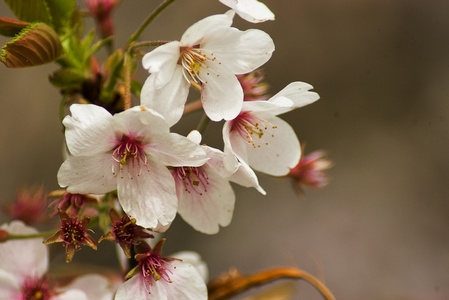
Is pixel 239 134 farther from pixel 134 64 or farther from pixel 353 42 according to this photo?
pixel 353 42

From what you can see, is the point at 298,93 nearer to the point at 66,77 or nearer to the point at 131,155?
the point at 131,155

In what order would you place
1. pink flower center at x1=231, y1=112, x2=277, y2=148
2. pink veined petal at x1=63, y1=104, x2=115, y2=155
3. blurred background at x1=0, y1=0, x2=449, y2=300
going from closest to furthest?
pink veined petal at x1=63, y1=104, x2=115, y2=155 < pink flower center at x1=231, y1=112, x2=277, y2=148 < blurred background at x1=0, y1=0, x2=449, y2=300

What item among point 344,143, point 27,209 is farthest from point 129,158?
point 344,143

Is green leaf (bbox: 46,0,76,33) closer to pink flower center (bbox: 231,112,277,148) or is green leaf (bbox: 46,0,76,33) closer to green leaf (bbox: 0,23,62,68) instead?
green leaf (bbox: 0,23,62,68)

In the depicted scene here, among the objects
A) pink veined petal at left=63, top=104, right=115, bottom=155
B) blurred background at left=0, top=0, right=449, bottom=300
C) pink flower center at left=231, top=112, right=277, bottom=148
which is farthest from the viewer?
blurred background at left=0, top=0, right=449, bottom=300

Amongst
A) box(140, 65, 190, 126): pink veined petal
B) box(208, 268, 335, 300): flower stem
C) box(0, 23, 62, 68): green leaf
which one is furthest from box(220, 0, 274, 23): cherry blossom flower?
box(208, 268, 335, 300): flower stem

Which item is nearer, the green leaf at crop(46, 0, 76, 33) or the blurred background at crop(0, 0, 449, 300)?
the green leaf at crop(46, 0, 76, 33)

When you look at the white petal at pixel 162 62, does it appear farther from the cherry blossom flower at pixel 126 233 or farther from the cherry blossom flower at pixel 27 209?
the cherry blossom flower at pixel 27 209
